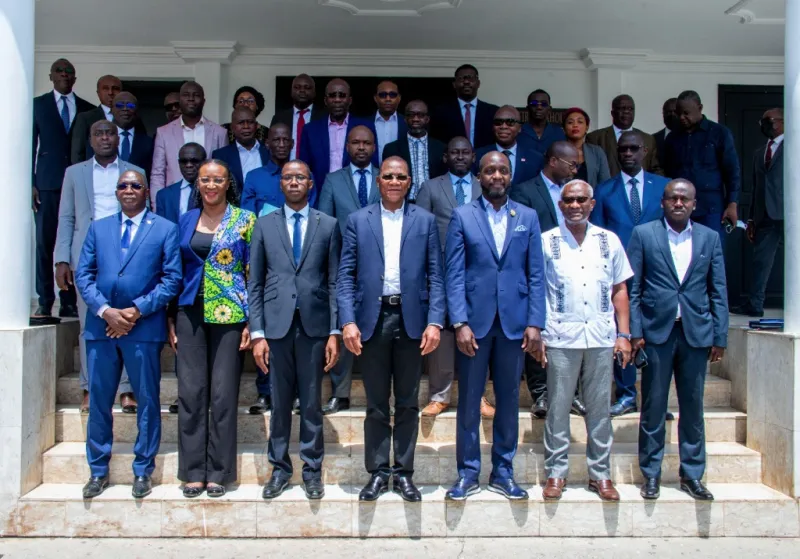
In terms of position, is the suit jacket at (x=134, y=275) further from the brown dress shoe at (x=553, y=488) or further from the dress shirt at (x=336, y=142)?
the brown dress shoe at (x=553, y=488)

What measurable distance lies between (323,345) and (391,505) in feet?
3.52

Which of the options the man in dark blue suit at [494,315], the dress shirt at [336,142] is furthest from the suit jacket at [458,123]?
the man in dark blue suit at [494,315]

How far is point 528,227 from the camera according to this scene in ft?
15.1

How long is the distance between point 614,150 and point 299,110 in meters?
2.89

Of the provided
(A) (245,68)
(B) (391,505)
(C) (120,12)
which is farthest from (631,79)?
(B) (391,505)

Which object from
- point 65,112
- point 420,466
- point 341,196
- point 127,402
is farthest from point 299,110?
point 420,466

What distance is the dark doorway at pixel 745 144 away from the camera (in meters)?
8.87

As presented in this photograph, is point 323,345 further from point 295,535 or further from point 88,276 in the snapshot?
point 88,276

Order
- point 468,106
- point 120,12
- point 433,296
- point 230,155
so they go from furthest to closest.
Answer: point 120,12 → point 468,106 → point 230,155 → point 433,296

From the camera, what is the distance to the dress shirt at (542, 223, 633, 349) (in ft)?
15.0

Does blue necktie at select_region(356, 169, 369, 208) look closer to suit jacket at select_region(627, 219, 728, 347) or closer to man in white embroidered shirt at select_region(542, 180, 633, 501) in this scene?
man in white embroidered shirt at select_region(542, 180, 633, 501)

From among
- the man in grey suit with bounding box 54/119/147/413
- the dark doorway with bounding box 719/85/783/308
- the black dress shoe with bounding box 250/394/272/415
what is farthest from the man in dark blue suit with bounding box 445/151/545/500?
the dark doorway with bounding box 719/85/783/308

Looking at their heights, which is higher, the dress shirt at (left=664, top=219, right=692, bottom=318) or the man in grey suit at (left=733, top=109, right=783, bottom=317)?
the man in grey suit at (left=733, top=109, right=783, bottom=317)

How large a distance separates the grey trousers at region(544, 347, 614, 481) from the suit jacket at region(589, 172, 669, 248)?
1.26 meters
